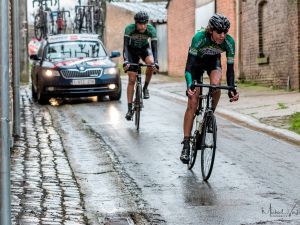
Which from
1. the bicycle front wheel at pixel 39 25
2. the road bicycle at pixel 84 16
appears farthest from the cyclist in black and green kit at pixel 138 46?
the bicycle front wheel at pixel 39 25

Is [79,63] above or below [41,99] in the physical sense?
above

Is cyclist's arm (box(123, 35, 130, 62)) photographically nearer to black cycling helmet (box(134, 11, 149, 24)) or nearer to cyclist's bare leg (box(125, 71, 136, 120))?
cyclist's bare leg (box(125, 71, 136, 120))

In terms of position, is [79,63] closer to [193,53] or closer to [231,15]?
[231,15]

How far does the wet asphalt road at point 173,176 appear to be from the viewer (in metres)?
6.77

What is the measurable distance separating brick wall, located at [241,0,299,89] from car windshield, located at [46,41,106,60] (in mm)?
5140

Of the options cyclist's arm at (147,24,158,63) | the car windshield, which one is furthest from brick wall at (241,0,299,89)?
cyclist's arm at (147,24,158,63)

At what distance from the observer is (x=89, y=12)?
1331 inches

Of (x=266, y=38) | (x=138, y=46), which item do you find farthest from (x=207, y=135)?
(x=266, y=38)

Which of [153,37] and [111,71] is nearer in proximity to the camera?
[153,37]

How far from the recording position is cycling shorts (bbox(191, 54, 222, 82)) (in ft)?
28.5

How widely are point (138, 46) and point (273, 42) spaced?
402 inches

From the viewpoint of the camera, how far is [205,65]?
344 inches

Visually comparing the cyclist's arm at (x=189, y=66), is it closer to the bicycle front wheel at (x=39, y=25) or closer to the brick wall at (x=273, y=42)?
the brick wall at (x=273, y=42)

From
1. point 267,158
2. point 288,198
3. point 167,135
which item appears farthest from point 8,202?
point 167,135
